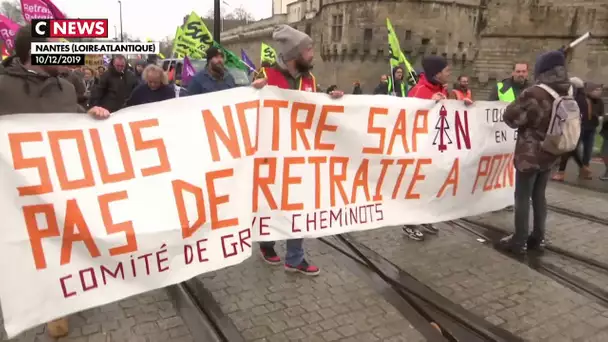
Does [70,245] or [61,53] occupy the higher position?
[61,53]

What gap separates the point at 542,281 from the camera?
440 cm

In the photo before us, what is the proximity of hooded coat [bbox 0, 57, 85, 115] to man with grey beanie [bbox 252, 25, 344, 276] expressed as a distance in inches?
61.6

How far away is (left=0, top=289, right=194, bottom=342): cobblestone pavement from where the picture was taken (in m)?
3.30

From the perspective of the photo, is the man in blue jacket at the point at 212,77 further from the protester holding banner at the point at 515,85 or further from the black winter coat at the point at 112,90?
the protester holding banner at the point at 515,85

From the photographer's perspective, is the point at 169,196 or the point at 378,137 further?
the point at 378,137

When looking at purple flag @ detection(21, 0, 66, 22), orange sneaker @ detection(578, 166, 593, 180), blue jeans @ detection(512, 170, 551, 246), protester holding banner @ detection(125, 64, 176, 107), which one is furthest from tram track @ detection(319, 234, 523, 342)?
orange sneaker @ detection(578, 166, 593, 180)

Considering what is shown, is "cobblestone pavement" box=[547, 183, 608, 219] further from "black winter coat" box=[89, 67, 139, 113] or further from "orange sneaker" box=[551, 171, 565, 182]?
"black winter coat" box=[89, 67, 139, 113]

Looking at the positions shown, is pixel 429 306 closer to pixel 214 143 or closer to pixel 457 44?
pixel 214 143

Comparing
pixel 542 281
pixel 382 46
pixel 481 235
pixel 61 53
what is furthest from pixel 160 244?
pixel 382 46

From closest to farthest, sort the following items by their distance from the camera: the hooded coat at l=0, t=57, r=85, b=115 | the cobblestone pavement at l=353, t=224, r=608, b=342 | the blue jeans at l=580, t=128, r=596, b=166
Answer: the hooded coat at l=0, t=57, r=85, b=115 < the cobblestone pavement at l=353, t=224, r=608, b=342 < the blue jeans at l=580, t=128, r=596, b=166

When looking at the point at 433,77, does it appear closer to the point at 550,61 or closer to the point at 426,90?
the point at 426,90

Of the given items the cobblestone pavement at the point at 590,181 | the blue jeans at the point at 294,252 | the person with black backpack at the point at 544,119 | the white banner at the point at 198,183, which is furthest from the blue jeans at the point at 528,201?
the cobblestone pavement at the point at 590,181

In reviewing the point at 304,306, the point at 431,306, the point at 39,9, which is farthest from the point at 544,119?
the point at 39,9

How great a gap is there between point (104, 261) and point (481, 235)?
4.31 meters
